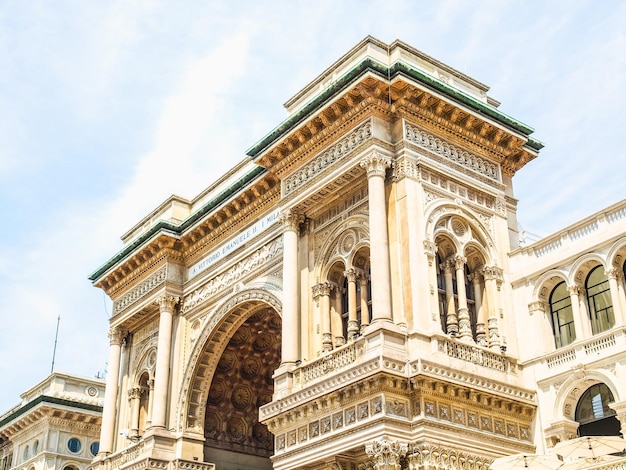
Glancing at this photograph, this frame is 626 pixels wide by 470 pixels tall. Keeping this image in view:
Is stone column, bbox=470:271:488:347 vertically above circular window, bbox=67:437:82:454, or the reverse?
circular window, bbox=67:437:82:454

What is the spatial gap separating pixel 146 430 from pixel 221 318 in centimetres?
506

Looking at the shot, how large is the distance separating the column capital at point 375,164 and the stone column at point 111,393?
55.1 feet

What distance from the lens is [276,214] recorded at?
31.8 meters

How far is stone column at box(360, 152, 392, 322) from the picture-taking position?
2434cm

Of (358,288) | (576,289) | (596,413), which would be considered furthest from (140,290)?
(596,413)

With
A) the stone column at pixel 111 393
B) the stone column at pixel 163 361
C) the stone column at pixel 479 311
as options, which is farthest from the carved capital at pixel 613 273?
the stone column at pixel 111 393

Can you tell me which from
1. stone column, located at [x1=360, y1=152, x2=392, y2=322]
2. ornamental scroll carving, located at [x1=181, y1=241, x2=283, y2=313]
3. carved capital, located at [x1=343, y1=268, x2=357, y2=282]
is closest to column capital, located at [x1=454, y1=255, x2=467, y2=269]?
stone column, located at [x1=360, y1=152, x2=392, y2=322]

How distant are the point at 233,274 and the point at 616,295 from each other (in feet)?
48.0

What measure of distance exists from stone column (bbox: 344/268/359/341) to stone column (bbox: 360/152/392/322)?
1.95m

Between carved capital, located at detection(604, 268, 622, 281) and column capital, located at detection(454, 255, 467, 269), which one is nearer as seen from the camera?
carved capital, located at detection(604, 268, 622, 281)

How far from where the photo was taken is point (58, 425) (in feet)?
161

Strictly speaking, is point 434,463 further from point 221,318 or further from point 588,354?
point 221,318

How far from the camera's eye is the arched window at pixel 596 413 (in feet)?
78.0

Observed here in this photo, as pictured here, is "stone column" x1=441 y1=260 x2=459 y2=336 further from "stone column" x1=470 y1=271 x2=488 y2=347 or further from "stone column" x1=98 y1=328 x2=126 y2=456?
"stone column" x1=98 y1=328 x2=126 y2=456
